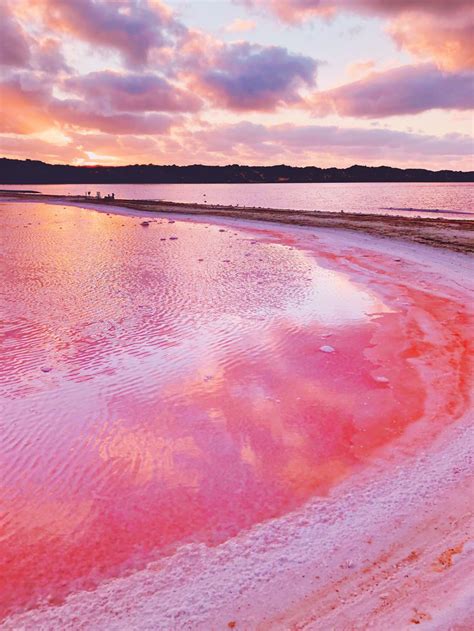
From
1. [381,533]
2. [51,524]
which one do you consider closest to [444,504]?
[381,533]

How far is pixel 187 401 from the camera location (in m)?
6.25

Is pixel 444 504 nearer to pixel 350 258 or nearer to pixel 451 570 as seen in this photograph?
pixel 451 570

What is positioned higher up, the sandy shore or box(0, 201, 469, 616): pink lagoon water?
the sandy shore

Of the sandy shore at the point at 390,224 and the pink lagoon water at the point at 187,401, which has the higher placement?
the sandy shore at the point at 390,224

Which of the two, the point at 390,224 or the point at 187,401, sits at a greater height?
the point at 390,224

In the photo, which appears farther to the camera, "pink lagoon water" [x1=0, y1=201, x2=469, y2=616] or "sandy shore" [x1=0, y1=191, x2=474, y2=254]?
"sandy shore" [x1=0, y1=191, x2=474, y2=254]

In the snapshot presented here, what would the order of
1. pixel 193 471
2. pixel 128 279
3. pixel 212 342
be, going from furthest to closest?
1. pixel 128 279
2. pixel 212 342
3. pixel 193 471

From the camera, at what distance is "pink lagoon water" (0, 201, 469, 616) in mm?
3963

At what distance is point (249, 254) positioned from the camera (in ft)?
62.3

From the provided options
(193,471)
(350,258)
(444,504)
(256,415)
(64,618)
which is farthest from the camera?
(350,258)

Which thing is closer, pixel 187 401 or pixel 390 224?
pixel 187 401

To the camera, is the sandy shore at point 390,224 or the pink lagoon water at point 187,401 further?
the sandy shore at point 390,224

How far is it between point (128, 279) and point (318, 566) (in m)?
12.2

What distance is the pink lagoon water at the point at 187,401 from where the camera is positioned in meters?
3.96
